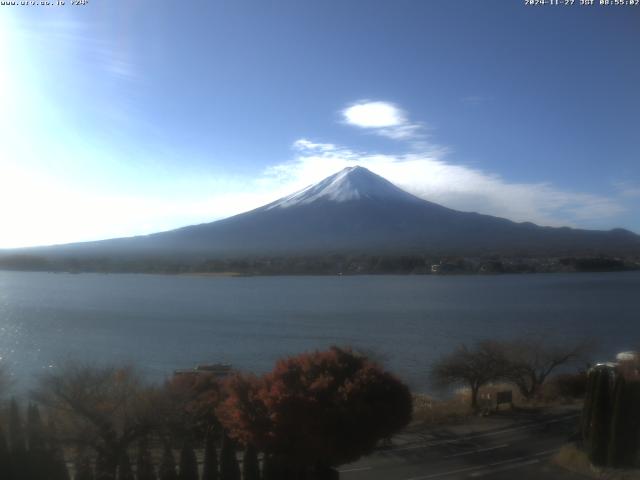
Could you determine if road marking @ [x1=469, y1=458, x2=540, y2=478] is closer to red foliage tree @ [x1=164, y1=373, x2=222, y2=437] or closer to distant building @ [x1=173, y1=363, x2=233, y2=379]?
red foliage tree @ [x1=164, y1=373, x2=222, y2=437]

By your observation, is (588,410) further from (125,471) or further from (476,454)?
(125,471)

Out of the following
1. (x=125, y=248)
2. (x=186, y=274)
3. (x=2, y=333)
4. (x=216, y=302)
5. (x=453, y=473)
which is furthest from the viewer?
(x=125, y=248)

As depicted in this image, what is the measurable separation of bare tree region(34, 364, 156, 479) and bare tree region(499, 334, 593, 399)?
7.79 m

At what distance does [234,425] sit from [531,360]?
8412 mm

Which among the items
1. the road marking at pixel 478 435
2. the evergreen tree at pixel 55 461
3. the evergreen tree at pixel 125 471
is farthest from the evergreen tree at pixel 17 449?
the road marking at pixel 478 435

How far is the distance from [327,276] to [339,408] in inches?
1910

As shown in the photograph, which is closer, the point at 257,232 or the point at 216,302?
the point at 216,302

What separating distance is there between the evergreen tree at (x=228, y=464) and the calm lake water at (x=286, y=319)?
538 centimetres

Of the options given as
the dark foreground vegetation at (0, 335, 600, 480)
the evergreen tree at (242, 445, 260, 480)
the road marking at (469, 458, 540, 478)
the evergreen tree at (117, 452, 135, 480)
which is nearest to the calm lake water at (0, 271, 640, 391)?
the dark foreground vegetation at (0, 335, 600, 480)

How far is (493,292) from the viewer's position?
135 feet

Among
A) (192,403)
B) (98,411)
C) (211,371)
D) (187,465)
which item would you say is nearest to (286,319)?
(211,371)

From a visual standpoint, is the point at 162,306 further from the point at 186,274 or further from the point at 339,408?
the point at 339,408

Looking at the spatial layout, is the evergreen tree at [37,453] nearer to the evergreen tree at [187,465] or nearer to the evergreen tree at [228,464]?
the evergreen tree at [187,465]

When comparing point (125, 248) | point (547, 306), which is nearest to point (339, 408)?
point (547, 306)
